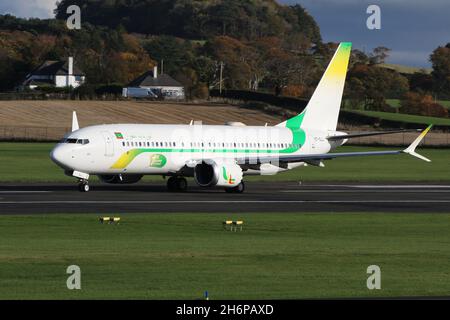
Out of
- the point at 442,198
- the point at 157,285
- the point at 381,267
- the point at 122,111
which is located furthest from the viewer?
the point at 122,111

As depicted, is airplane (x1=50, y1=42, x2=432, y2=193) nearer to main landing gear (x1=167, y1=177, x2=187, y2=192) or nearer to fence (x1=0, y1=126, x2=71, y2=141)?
main landing gear (x1=167, y1=177, x2=187, y2=192)

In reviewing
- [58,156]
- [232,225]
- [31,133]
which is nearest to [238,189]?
[58,156]

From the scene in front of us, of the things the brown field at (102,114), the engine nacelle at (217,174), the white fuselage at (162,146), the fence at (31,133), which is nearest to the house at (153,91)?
the brown field at (102,114)

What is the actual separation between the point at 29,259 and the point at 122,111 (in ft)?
372

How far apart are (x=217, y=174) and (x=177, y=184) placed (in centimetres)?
370

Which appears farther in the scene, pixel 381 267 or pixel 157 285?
pixel 381 267

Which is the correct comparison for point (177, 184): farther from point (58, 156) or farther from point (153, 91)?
point (153, 91)

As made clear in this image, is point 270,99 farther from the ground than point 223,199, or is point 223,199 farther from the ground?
point 270,99

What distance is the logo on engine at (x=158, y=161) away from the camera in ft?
191

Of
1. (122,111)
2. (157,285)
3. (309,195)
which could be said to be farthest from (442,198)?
(122,111)

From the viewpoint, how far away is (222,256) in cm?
3023

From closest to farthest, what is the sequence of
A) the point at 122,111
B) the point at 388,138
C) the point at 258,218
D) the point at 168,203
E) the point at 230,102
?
the point at 258,218 → the point at 168,203 → the point at 388,138 → the point at 122,111 → the point at 230,102
